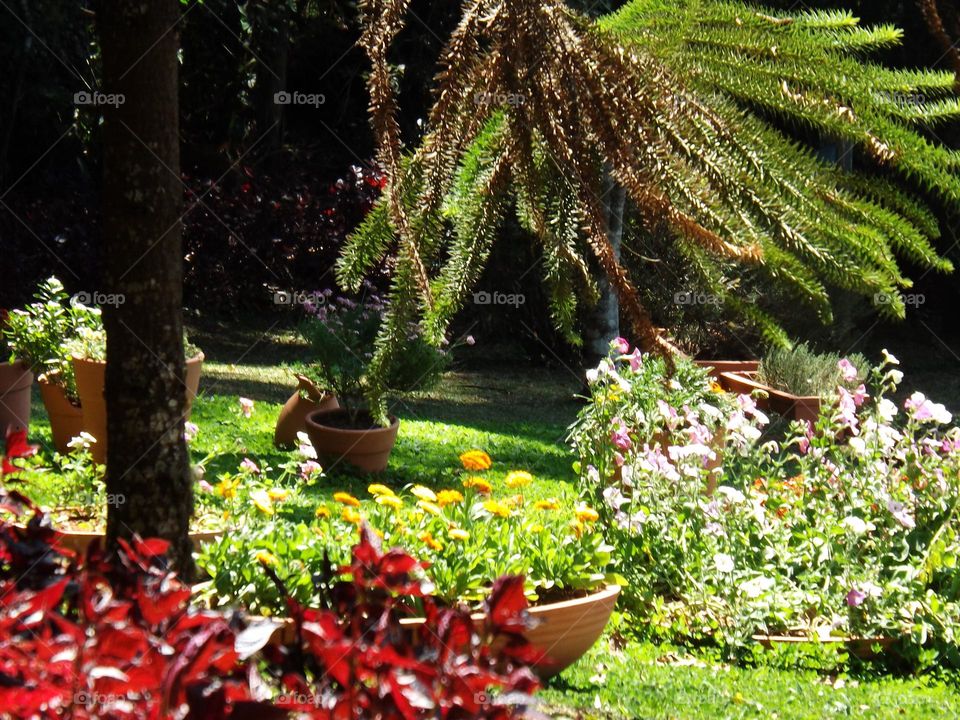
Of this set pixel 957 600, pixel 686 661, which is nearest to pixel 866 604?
pixel 957 600

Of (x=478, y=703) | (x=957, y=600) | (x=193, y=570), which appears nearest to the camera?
(x=478, y=703)

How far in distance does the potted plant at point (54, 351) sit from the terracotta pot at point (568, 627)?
153 inches

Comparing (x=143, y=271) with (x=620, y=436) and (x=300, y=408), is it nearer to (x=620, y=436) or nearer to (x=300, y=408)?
(x=620, y=436)

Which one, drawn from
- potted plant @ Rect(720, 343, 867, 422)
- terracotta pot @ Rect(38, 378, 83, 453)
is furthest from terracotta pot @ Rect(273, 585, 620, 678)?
potted plant @ Rect(720, 343, 867, 422)

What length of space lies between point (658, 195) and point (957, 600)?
3.56m

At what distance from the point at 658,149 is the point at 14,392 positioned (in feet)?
19.7

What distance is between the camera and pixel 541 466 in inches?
286

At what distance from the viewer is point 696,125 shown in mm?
1283

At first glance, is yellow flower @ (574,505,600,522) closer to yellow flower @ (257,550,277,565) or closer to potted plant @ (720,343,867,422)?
yellow flower @ (257,550,277,565)

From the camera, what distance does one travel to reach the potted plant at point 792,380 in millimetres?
8883

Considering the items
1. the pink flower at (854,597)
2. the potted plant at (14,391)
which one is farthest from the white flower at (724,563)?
the potted plant at (14,391)

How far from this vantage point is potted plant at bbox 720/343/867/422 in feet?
29.1

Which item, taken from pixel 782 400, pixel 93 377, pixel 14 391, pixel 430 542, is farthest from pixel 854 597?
pixel 782 400

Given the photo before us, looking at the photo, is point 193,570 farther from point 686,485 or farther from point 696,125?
point 686,485
